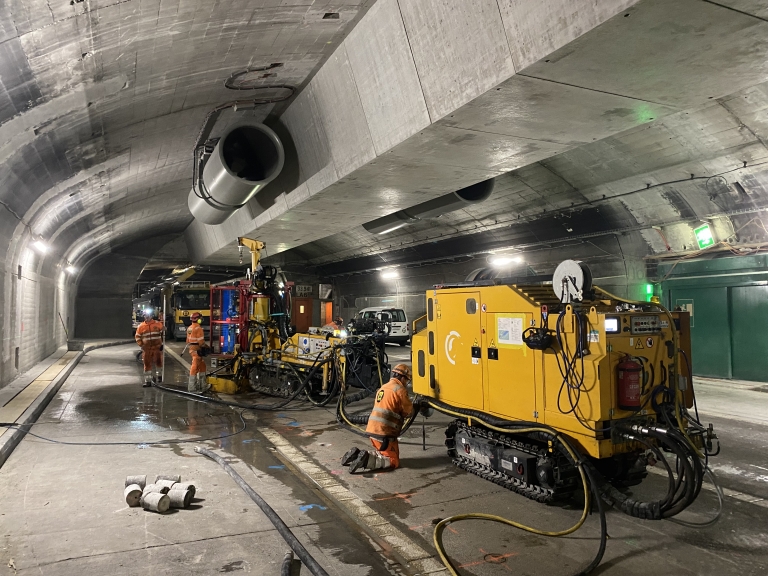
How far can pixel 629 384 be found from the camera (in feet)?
16.0

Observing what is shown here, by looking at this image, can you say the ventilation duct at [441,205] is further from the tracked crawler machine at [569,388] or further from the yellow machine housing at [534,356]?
the tracked crawler machine at [569,388]

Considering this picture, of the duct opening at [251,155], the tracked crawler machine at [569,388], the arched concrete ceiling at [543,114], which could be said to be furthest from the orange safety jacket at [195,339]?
the tracked crawler machine at [569,388]

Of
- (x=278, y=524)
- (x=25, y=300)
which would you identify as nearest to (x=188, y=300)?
(x=25, y=300)

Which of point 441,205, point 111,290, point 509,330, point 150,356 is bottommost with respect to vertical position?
point 150,356

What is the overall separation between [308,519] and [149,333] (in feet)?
29.2

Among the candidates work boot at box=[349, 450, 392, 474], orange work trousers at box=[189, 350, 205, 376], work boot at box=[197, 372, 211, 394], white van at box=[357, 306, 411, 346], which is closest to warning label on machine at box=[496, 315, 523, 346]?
work boot at box=[349, 450, 392, 474]

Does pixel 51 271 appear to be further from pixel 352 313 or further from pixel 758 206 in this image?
pixel 758 206

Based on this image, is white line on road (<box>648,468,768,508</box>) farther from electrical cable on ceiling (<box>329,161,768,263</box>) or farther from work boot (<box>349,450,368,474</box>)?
electrical cable on ceiling (<box>329,161,768,263</box>)

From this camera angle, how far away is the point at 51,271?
16.5m

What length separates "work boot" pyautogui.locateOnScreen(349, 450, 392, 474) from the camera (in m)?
6.43

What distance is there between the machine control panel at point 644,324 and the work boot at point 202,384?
970 centimetres

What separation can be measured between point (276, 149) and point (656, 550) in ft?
24.4

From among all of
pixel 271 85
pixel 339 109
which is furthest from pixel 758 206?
pixel 271 85

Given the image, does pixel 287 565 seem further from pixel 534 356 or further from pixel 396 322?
pixel 396 322
